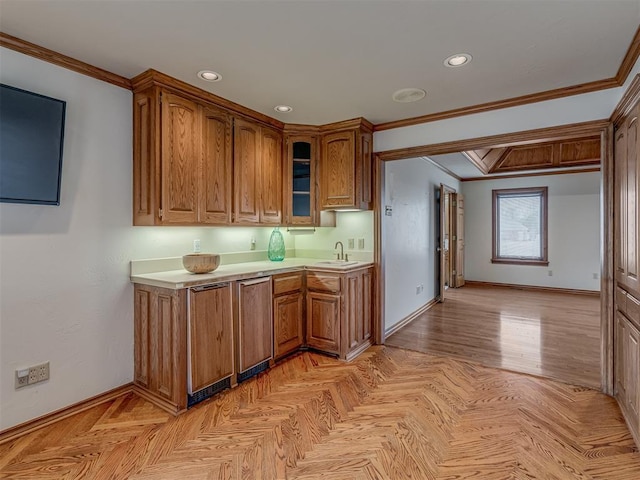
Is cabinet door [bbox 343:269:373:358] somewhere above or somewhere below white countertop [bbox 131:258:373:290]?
below

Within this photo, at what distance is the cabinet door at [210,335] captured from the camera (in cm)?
243

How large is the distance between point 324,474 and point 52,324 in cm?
199

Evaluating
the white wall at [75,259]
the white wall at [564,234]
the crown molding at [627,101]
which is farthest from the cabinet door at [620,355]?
the white wall at [564,234]

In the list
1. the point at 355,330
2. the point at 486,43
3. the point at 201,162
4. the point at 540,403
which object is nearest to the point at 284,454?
the point at 355,330

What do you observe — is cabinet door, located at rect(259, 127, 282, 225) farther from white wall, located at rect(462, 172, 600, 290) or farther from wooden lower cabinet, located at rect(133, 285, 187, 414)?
white wall, located at rect(462, 172, 600, 290)

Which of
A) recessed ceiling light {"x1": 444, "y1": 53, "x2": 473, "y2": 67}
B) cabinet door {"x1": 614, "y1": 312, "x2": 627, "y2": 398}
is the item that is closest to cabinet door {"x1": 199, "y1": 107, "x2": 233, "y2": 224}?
recessed ceiling light {"x1": 444, "y1": 53, "x2": 473, "y2": 67}

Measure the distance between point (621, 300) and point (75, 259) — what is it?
386 centimetres

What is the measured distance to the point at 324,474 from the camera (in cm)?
177

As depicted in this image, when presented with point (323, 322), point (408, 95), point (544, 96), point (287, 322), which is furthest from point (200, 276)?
point (544, 96)

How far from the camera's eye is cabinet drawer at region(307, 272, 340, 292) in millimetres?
3318

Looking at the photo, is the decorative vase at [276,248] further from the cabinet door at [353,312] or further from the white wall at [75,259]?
the white wall at [75,259]

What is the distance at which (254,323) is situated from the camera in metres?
2.93

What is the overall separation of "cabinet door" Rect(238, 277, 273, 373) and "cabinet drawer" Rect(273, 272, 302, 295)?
3.9 inches

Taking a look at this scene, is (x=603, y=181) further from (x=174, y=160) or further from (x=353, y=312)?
(x=174, y=160)
